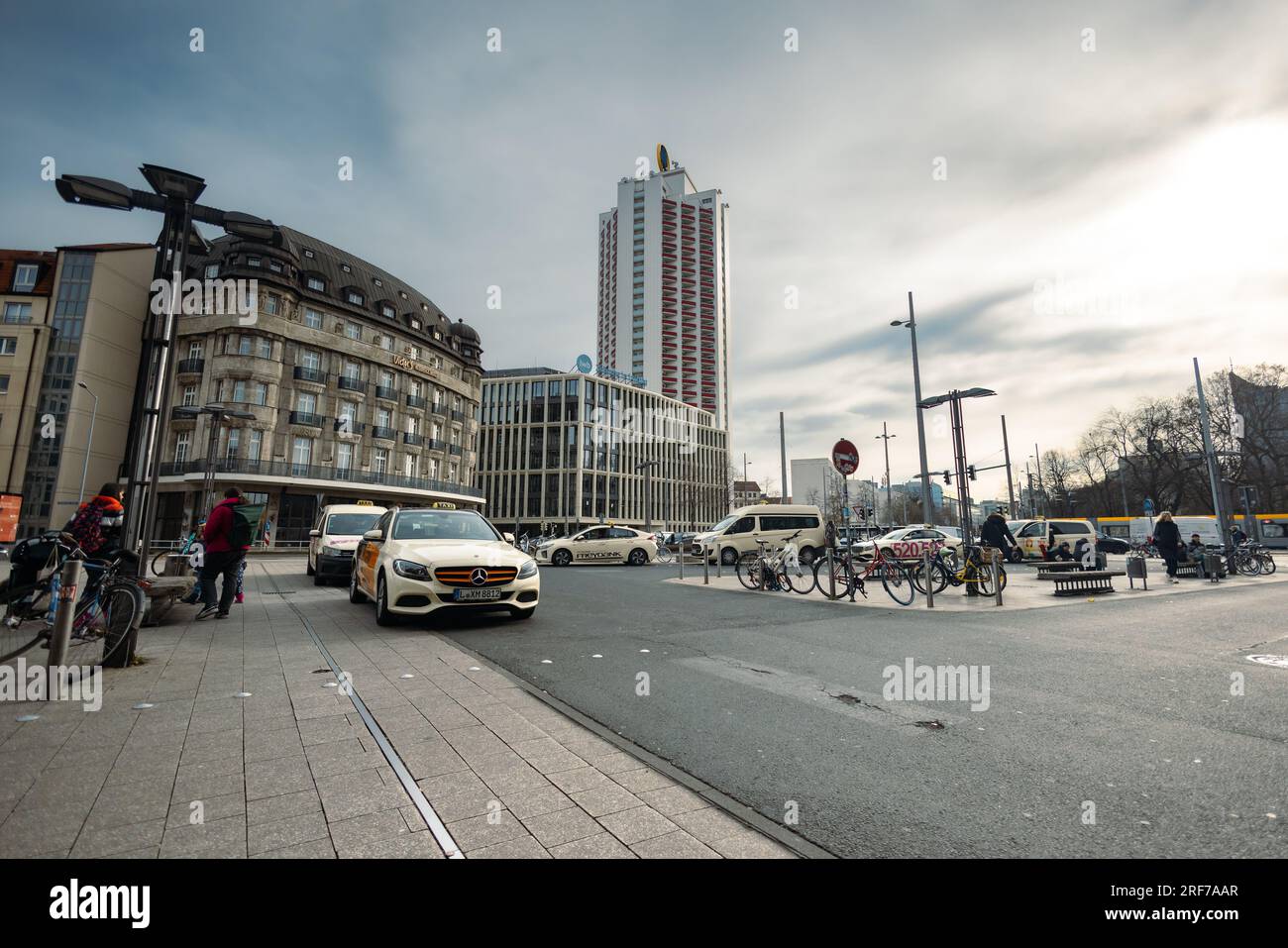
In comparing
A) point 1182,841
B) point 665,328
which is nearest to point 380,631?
point 1182,841

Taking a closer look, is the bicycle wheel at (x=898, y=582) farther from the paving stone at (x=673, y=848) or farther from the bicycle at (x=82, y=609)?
the bicycle at (x=82, y=609)

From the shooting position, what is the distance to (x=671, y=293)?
110188 mm

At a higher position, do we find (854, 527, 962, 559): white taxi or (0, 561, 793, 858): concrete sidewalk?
(854, 527, 962, 559): white taxi

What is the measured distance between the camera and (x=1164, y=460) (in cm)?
5066

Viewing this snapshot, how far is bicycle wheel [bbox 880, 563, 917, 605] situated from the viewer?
11.0 metres

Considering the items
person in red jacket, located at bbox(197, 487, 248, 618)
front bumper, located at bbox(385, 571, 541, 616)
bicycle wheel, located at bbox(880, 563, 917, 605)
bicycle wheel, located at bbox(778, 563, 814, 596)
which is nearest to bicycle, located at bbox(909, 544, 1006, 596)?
bicycle wheel, located at bbox(880, 563, 917, 605)

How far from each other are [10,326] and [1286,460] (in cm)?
10160

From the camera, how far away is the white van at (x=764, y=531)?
22.4m

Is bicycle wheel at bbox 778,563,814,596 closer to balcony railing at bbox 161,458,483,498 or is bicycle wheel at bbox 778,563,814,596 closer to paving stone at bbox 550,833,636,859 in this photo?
paving stone at bbox 550,833,636,859

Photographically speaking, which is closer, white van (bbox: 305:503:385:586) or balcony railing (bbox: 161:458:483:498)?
white van (bbox: 305:503:385:586)

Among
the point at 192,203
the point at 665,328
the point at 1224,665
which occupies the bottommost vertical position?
the point at 1224,665

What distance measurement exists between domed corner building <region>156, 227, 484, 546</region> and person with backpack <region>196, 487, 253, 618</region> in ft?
121

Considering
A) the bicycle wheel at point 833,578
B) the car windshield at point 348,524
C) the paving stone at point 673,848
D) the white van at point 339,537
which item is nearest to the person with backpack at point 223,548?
the white van at point 339,537

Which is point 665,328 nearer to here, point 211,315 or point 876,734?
point 211,315
